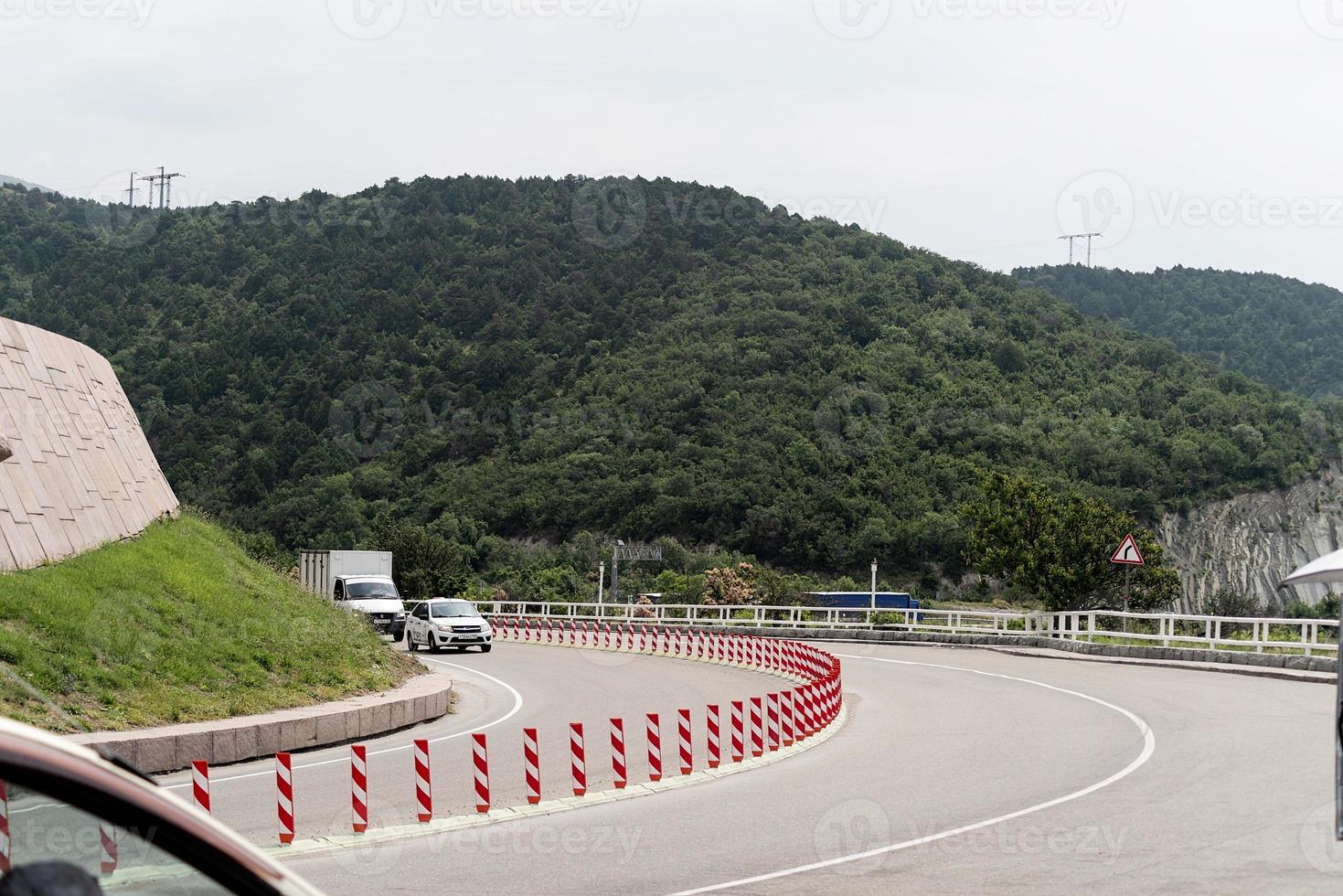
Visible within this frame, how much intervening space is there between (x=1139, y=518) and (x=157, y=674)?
77.0m

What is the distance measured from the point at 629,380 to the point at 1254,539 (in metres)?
42.5

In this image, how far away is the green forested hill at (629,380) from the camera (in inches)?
3514

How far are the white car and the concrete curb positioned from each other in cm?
1846

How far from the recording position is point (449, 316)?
117375 millimetres

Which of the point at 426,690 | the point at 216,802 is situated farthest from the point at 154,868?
the point at 426,690

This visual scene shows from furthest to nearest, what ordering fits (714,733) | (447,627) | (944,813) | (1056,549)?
(1056,549)
(447,627)
(714,733)
(944,813)

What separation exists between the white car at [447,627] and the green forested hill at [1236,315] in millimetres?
105275

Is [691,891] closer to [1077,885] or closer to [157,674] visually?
[1077,885]

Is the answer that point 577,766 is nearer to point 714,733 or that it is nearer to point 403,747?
point 714,733

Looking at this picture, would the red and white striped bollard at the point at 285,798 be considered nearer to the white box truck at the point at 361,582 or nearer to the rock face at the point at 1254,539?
the white box truck at the point at 361,582

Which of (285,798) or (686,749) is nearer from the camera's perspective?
(285,798)

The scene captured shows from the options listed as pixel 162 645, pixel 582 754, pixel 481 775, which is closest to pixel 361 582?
pixel 162 645

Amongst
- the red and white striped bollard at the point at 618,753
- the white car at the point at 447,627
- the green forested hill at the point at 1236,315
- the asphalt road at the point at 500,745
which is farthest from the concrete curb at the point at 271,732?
the green forested hill at the point at 1236,315

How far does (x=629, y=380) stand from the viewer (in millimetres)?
103062
